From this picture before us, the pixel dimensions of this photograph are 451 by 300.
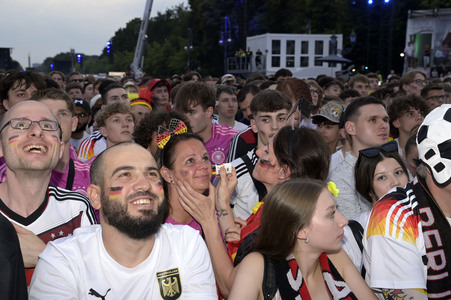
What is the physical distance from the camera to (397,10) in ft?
147

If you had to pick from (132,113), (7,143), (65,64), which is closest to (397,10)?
(65,64)

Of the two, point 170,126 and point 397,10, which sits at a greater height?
point 397,10

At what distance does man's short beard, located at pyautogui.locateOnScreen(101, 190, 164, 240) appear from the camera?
273cm

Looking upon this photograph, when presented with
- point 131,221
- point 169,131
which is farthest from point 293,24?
point 131,221

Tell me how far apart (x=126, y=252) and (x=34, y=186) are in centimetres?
96

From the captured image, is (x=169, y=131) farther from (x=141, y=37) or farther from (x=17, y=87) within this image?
(x=141, y=37)

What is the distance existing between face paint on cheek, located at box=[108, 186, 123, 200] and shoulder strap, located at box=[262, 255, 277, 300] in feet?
2.95

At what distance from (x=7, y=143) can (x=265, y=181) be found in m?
1.87

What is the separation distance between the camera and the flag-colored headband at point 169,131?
172 inches

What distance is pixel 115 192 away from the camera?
2834mm

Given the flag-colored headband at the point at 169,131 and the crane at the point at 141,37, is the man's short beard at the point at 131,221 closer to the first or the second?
the flag-colored headband at the point at 169,131

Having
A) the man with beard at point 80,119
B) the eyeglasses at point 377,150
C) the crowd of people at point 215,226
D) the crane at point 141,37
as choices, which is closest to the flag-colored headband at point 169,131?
the crowd of people at point 215,226

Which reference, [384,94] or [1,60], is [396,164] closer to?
[384,94]

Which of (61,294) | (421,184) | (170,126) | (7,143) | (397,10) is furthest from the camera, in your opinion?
(397,10)
